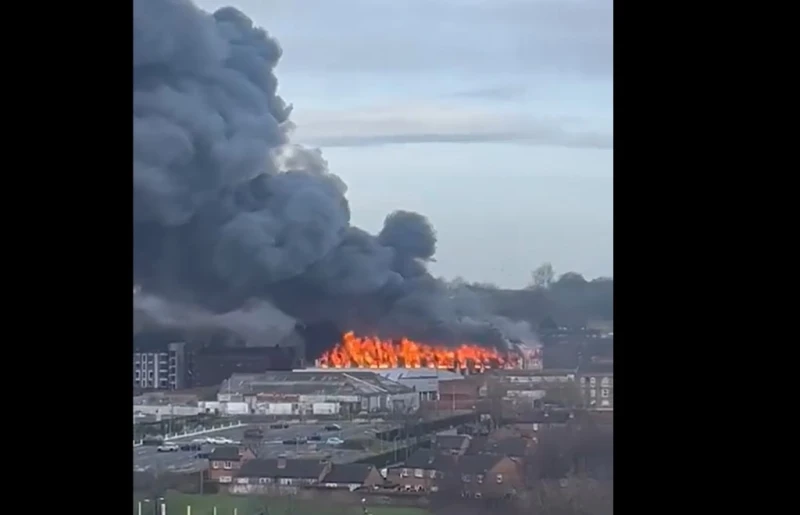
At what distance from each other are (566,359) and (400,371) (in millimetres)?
285

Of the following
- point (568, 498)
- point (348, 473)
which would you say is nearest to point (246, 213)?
point (348, 473)

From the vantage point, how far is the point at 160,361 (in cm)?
159

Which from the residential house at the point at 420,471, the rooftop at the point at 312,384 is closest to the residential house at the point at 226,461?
the rooftop at the point at 312,384

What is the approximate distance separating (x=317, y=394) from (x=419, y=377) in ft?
0.58

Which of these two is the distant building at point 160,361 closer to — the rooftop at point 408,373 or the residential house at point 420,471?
the rooftop at point 408,373

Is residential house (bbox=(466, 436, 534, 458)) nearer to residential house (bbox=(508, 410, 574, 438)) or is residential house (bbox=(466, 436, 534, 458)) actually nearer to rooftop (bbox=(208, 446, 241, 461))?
residential house (bbox=(508, 410, 574, 438))

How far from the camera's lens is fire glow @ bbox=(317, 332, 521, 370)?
1675mm

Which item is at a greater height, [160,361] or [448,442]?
[160,361]

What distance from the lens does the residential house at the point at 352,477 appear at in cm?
160
